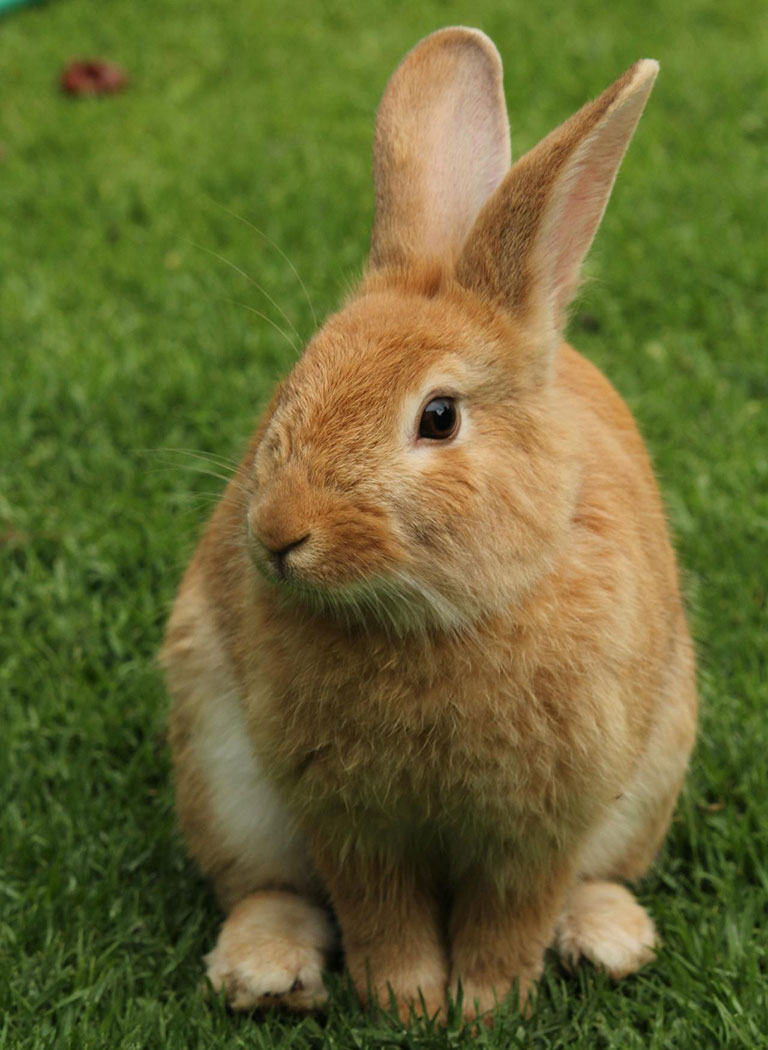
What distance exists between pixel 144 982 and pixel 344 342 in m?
1.46

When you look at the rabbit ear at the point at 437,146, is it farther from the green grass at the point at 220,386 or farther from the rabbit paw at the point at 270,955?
the rabbit paw at the point at 270,955

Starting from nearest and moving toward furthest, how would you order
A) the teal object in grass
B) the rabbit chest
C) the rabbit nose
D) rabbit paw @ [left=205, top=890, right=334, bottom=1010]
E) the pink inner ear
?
the rabbit nose, the pink inner ear, the rabbit chest, rabbit paw @ [left=205, top=890, right=334, bottom=1010], the teal object in grass

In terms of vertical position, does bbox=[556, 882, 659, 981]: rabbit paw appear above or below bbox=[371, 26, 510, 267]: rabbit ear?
below

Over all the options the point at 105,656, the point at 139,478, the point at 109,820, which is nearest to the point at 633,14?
the point at 139,478

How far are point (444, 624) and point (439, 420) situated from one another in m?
0.34

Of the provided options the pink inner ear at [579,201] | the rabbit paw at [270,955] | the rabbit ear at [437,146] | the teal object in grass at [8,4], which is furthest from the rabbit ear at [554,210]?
the teal object in grass at [8,4]

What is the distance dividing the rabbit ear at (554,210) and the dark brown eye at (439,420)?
0.82ft

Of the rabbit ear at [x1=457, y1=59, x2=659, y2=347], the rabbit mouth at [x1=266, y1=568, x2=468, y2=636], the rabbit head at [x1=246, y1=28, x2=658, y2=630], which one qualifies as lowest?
the rabbit mouth at [x1=266, y1=568, x2=468, y2=636]

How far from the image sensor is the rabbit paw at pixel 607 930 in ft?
9.42

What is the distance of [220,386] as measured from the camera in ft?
15.3

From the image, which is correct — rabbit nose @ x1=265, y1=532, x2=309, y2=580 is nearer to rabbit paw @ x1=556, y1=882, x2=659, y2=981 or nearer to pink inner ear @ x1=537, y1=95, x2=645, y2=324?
pink inner ear @ x1=537, y1=95, x2=645, y2=324

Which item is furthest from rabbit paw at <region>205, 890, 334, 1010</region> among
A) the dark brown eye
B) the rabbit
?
the dark brown eye

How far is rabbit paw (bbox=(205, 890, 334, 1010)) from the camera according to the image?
283 cm

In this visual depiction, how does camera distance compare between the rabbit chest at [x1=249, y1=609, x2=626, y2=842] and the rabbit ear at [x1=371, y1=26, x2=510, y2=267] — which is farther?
the rabbit ear at [x1=371, y1=26, x2=510, y2=267]
